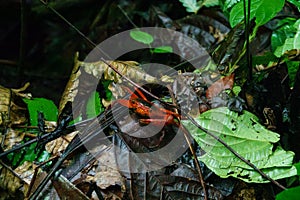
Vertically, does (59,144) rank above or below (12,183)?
above

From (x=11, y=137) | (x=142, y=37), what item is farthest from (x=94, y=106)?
(x=142, y=37)

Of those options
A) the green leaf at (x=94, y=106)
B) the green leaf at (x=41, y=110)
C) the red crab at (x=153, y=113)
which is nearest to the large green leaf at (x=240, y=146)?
the red crab at (x=153, y=113)

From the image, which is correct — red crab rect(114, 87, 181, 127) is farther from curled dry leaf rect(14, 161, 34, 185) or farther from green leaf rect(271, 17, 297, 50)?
green leaf rect(271, 17, 297, 50)

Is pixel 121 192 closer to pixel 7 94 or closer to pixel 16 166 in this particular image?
pixel 16 166

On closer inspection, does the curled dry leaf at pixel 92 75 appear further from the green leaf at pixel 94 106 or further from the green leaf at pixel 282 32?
the green leaf at pixel 282 32

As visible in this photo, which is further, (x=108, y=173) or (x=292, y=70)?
(x=292, y=70)

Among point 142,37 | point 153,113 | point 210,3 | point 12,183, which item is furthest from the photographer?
point 210,3

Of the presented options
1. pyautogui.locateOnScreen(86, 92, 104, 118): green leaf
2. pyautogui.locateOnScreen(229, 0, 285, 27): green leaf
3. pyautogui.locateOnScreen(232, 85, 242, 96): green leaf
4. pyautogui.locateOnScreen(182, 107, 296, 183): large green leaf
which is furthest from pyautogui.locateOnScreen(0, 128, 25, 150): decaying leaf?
pyautogui.locateOnScreen(229, 0, 285, 27): green leaf

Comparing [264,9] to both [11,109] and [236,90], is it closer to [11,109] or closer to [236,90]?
[236,90]
